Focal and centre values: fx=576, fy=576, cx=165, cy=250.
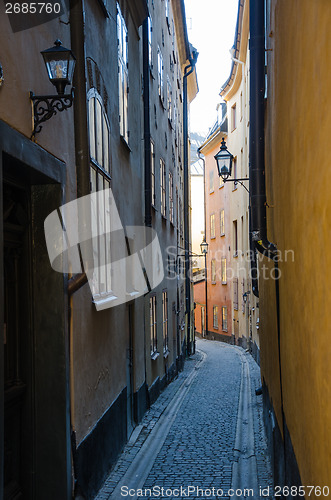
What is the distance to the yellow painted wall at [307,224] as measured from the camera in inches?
111

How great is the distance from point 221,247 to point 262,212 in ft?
75.6

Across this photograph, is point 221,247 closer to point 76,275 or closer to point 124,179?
point 124,179

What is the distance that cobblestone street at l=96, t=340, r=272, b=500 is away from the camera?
651 cm

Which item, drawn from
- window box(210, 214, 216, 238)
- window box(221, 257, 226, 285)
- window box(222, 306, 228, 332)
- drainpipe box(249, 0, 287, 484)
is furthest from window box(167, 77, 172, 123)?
window box(210, 214, 216, 238)

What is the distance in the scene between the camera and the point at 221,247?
3105cm

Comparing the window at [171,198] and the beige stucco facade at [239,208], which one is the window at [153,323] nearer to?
the window at [171,198]

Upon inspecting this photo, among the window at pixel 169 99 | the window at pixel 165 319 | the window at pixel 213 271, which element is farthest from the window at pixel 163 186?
the window at pixel 213 271

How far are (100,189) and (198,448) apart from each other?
395cm

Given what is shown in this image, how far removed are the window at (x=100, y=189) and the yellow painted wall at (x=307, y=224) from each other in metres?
2.28

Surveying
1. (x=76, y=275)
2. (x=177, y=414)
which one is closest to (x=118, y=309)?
(x=76, y=275)

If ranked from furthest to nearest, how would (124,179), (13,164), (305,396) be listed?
(124,179) < (13,164) < (305,396)

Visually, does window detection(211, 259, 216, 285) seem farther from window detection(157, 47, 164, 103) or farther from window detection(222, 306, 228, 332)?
window detection(157, 47, 164, 103)

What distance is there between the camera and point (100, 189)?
22.8 ft

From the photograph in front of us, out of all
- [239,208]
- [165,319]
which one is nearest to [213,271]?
[239,208]
